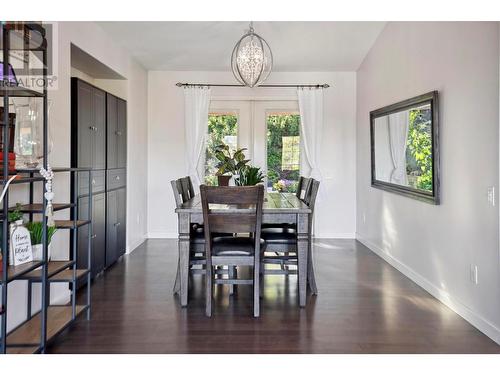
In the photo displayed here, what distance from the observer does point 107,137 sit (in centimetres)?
453

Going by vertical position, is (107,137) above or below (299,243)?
above

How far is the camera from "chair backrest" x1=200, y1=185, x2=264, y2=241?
3084mm

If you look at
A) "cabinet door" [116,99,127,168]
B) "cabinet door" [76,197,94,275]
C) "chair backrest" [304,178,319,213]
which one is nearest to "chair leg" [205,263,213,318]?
"chair backrest" [304,178,319,213]

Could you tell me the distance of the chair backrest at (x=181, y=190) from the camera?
358cm

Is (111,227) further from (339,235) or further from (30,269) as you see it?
(339,235)

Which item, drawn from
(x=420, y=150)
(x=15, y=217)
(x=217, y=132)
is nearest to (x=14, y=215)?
(x=15, y=217)

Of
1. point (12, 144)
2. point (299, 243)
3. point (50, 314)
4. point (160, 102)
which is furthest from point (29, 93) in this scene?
point (160, 102)

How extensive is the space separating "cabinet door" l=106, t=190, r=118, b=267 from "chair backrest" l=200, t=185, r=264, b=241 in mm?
1744

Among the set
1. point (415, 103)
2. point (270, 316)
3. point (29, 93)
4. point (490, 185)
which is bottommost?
point (270, 316)

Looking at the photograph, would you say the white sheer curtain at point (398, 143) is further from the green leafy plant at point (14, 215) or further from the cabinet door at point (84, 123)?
the green leafy plant at point (14, 215)

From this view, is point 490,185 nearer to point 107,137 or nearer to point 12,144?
point 12,144

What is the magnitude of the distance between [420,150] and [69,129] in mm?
3090

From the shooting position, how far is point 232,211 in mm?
3279

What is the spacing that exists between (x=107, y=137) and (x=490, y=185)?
3468 millimetres
